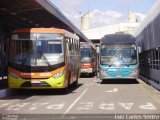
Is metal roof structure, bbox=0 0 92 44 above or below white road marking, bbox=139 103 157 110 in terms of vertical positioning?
above

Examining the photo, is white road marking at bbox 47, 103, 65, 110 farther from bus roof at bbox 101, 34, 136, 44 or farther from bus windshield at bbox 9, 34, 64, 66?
bus roof at bbox 101, 34, 136, 44

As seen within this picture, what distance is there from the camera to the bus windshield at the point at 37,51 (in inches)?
777

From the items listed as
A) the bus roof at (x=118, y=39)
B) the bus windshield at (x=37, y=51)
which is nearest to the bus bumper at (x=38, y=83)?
the bus windshield at (x=37, y=51)

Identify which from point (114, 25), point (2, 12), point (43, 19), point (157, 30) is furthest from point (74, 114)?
point (114, 25)

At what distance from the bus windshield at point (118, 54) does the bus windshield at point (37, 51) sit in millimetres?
9403

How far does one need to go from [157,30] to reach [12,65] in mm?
6947

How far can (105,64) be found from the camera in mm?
29125

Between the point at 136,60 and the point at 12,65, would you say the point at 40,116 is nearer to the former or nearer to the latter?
the point at 12,65

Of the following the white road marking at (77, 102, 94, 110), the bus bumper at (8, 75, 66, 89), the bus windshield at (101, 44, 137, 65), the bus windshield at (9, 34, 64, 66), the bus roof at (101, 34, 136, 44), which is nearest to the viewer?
the white road marking at (77, 102, 94, 110)

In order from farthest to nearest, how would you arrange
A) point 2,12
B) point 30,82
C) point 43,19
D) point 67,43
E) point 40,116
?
point 43,19 < point 2,12 < point 67,43 < point 30,82 < point 40,116

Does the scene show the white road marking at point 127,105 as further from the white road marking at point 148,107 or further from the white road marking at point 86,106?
the white road marking at point 86,106

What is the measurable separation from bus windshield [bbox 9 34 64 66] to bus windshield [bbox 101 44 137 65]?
940 cm

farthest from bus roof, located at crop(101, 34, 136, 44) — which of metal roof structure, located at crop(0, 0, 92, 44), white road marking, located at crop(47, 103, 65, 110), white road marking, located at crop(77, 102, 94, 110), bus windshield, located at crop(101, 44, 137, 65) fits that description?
white road marking, located at crop(47, 103, 65, 110)

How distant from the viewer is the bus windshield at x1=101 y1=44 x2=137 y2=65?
2891 centimetres
